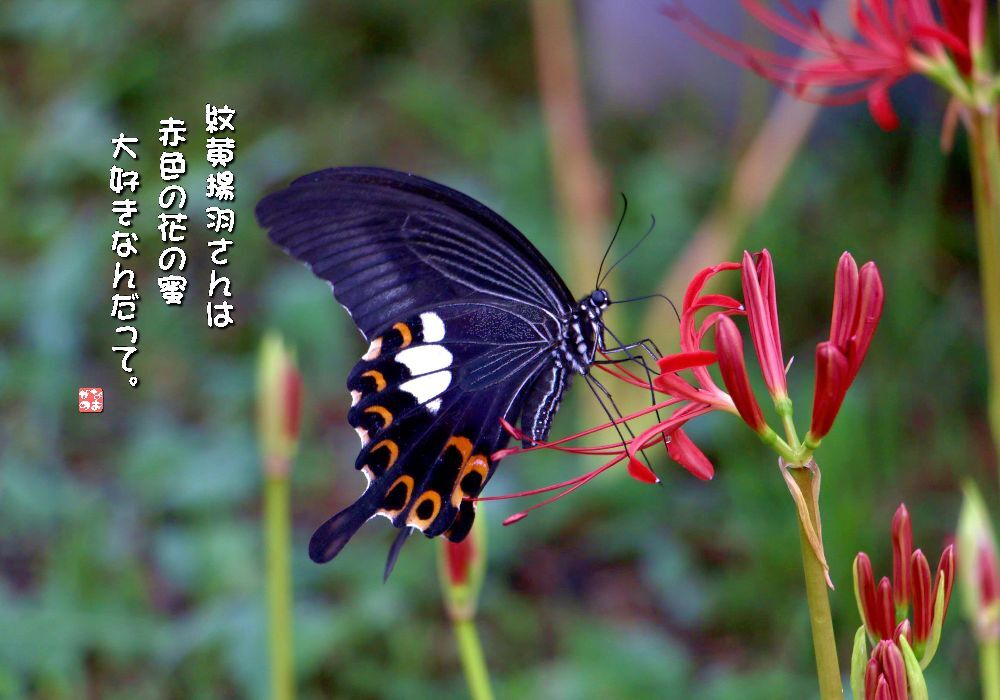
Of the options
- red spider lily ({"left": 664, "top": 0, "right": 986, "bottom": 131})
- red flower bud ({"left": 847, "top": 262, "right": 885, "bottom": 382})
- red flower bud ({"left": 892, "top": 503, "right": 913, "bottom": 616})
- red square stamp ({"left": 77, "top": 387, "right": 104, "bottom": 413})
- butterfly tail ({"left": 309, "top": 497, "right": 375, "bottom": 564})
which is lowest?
red flower bud ({"left": 892, "top": 503, "right": 913, "bottom": 616})

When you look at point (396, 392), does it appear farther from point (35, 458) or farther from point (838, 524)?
point (35, 458)

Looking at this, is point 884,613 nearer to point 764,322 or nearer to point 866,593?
point 866,593

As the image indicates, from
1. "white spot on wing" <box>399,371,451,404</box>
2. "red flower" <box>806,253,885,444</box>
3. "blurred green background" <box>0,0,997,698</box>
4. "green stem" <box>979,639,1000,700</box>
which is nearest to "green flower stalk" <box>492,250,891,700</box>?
"red flower" <box>806,253,885,444</box>

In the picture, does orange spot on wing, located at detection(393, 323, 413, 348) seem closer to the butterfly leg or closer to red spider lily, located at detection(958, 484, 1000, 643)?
the butterfly leg

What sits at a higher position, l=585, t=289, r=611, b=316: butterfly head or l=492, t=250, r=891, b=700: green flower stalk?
l=585, t=289, r=611, b=316: butterfly head

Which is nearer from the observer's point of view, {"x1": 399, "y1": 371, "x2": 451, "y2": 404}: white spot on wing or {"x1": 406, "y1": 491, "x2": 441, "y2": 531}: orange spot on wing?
{"x1": 406, "y1": 491, "x2": 441, "y2": 531}: orange spot on wing

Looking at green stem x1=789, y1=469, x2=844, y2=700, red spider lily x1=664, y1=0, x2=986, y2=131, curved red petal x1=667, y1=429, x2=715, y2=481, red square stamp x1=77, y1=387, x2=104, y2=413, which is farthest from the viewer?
red square stamp x1=77, y1=387, x2=104, y2=413
